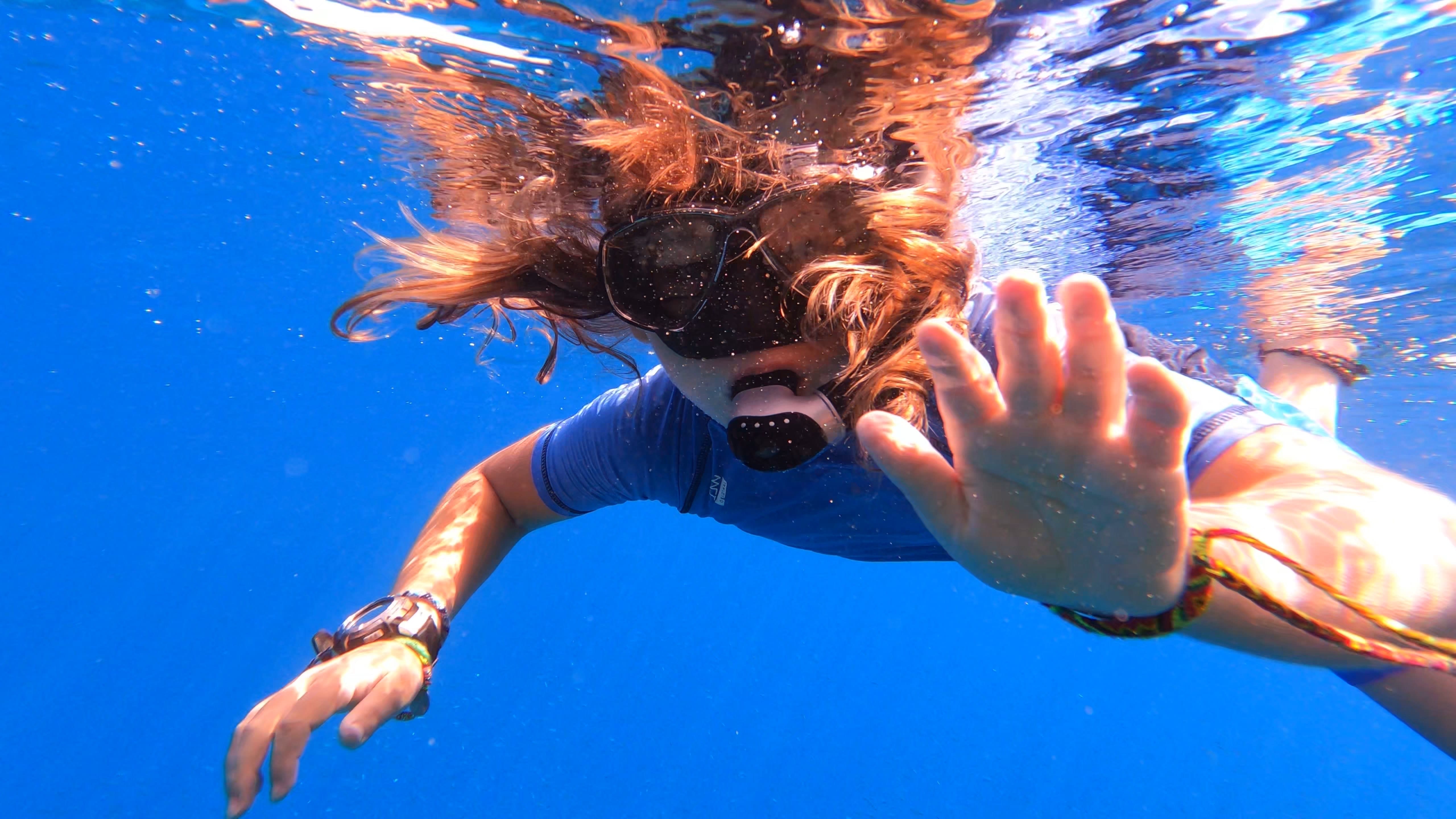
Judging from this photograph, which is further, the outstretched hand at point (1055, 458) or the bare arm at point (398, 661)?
the bare arm at point (398, 661)

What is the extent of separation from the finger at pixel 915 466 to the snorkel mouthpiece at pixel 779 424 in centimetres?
90

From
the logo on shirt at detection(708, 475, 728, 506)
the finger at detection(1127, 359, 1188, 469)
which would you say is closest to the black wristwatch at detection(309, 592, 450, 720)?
the logo on shirt at detection(708, 475, 728, 506)

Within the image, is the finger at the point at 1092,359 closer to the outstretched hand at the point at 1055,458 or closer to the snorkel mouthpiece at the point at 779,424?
the outstretched hand at the point at 1055,458

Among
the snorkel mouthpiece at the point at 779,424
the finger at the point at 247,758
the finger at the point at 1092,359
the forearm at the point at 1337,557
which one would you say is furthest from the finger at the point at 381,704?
the forearm at the point at 1337,557

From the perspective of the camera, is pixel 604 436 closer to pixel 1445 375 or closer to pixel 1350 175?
pixel 1350 175

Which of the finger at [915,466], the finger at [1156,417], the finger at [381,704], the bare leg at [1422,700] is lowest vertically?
the bare leg at [1422,700]

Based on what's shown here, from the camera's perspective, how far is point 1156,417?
1.05 meters

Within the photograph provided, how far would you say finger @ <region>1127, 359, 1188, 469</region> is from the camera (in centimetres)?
100

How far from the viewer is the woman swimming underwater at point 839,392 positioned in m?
1.19

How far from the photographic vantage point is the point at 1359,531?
1390 mm

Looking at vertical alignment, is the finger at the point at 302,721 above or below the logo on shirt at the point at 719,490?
above

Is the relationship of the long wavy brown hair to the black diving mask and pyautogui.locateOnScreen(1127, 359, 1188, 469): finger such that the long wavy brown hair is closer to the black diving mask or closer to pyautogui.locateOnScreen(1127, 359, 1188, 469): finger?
the black diving mask

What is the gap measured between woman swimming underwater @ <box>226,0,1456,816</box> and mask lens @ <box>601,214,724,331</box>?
0.03ft

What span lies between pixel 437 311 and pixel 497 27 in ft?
5.63
